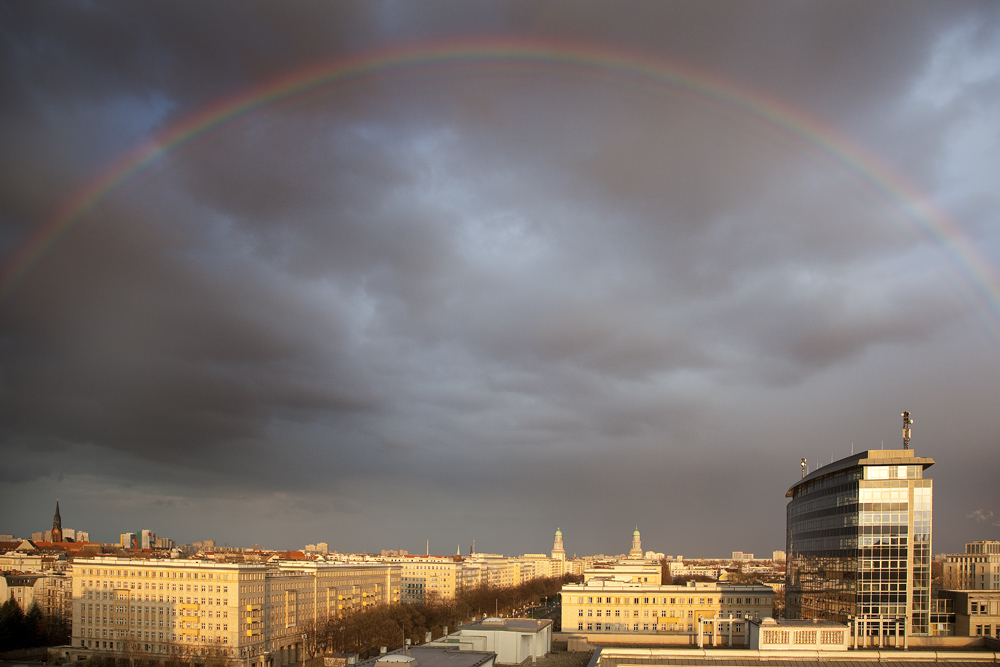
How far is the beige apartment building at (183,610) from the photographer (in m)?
95.1

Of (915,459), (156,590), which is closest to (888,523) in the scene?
(915,459)

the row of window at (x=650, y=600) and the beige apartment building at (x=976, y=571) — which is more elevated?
the row of window at (x=650, y=600)

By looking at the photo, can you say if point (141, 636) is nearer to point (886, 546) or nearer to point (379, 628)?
point (379, 628)

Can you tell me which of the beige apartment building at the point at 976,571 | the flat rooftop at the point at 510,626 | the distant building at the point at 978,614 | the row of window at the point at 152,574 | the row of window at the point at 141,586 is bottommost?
the beige apartment building at the point at 976,571

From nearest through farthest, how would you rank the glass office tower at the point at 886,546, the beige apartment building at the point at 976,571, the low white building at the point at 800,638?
the low white building at the point at 800,638 < the glass office tower at the point at 886,546 < the beige apartment building at the point at 976,571

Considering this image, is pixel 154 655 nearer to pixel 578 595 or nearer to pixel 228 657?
pixel 228 657

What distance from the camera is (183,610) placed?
319 feet

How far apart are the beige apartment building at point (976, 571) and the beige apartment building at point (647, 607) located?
286 ft

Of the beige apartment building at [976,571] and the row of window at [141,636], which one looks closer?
the row of window at [141,636]

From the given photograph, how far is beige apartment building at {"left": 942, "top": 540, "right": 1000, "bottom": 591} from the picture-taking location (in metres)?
149

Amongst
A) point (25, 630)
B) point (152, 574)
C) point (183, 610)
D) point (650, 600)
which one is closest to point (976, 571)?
point (650, 600)

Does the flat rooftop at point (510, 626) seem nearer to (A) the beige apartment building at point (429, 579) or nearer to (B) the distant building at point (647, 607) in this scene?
(B) the distant building at point (647, 607)

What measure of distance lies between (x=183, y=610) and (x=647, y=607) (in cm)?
5661

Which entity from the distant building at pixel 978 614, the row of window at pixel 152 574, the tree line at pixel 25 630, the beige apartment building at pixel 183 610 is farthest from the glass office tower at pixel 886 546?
the tree line at pixel 25 630
